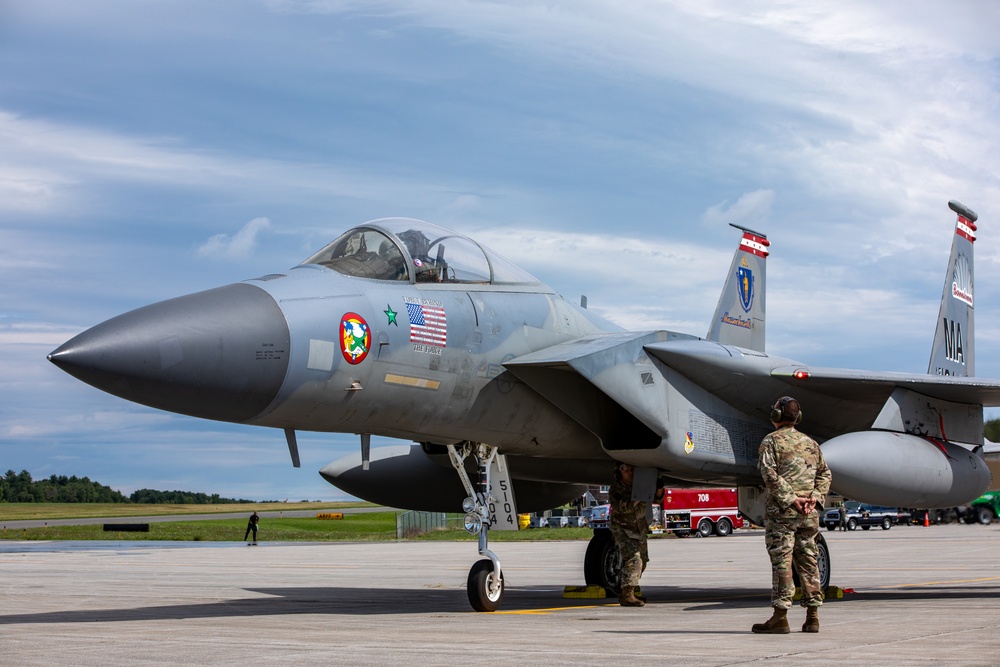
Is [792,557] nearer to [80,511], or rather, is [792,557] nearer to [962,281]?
[962,281]

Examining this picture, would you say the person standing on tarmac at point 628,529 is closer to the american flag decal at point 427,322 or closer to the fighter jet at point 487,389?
the fighter jet at point 487,389

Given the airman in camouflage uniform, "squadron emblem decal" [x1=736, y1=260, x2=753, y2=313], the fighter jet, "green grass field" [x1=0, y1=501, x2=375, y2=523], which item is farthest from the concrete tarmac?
"green grass field" [x1=0, y1=501, x2=375, y2=523]

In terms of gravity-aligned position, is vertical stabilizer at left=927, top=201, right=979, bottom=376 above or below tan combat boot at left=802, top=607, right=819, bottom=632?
above

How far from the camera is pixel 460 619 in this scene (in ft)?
29.8

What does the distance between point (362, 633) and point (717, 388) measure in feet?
15.5

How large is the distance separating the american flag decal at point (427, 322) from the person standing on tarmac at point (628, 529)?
3155 millimetres

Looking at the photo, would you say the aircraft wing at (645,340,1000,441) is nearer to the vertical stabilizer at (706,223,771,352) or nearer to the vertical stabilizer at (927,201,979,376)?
the vertical stabilizer at (927,201,979,376)

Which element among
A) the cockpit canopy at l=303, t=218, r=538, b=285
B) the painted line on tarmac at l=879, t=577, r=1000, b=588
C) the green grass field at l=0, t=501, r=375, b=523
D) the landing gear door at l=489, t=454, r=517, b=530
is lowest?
the green grass field at l=0, t=501, r=375, b=523

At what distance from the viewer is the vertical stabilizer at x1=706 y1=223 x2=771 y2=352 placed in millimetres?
16812

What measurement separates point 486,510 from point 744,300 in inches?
346

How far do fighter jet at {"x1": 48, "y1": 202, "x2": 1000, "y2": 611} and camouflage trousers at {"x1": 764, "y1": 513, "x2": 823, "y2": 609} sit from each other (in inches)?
90.1

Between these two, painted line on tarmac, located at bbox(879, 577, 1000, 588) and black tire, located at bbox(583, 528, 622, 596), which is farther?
painted line on tarmac, located at bbox(879, 577, 1000, 588)

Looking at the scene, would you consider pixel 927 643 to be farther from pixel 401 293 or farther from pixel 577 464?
pixel 577 464

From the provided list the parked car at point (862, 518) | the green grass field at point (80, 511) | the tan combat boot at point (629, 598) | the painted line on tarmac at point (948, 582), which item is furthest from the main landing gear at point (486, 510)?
the green grass field at point (80, 511)
